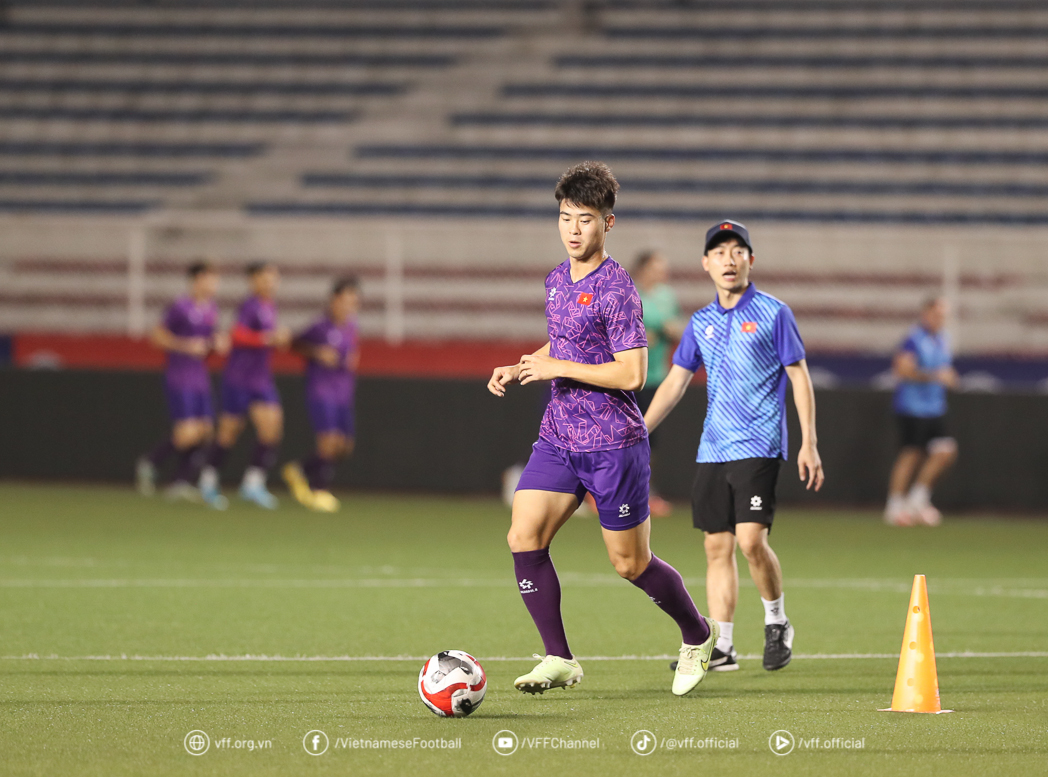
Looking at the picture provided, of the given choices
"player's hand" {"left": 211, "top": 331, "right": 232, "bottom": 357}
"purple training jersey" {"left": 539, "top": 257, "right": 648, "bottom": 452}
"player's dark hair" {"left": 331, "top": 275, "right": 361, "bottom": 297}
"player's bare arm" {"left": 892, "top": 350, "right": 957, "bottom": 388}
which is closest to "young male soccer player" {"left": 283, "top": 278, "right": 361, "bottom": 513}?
"player's dark hair" {"left": 331, "top": 275, "right": 361, "bottom": 297}

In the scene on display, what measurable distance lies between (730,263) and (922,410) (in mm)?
8879

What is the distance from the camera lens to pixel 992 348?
1892 centimetres

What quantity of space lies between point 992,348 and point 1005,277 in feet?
2.84

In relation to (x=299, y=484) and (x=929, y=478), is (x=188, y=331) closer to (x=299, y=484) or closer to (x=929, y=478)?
(x=299, y=484)

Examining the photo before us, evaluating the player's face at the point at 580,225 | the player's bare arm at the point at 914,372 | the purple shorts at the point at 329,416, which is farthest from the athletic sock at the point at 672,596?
the purple shorts at the point at 329,416

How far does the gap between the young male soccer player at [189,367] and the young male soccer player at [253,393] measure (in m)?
0.29

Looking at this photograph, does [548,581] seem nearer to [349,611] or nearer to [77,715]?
[77,715]

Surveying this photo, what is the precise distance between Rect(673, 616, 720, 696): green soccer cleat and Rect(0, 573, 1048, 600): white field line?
12.3 ft

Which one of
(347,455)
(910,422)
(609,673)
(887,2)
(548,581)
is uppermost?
(887,2)

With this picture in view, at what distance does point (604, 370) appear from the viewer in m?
6.19

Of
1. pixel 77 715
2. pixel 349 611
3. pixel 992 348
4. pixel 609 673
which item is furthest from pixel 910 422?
pixel 77 715

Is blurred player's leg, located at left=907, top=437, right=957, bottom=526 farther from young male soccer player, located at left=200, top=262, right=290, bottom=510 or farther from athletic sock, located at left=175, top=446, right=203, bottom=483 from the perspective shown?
athletic sock, located at left=175, top=446, right=203, bottom=483

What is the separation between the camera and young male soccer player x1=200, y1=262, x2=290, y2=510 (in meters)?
15.9

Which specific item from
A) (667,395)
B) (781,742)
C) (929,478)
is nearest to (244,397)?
(929,478)
